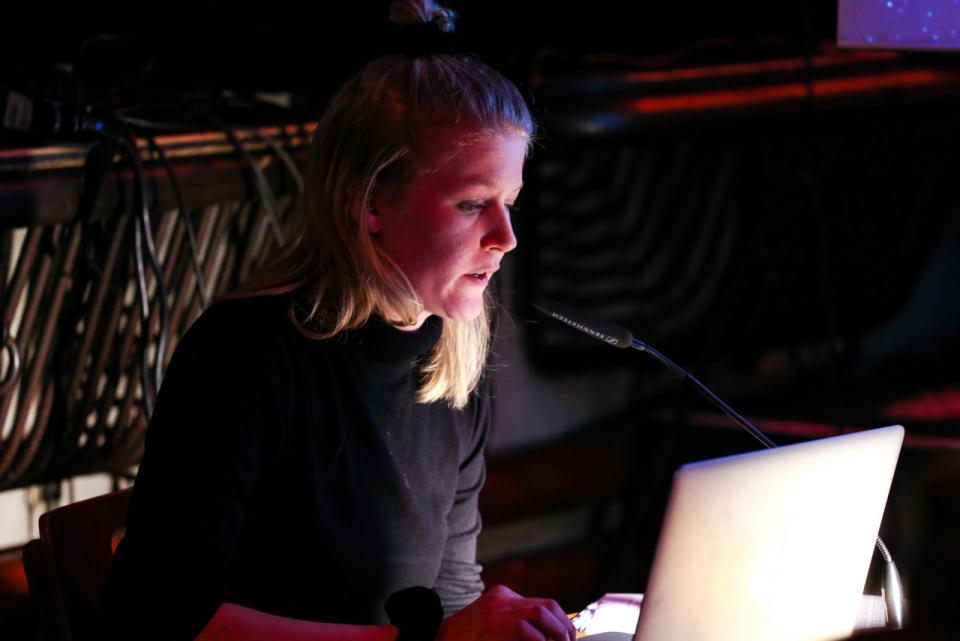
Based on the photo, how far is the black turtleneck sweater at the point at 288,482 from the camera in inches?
51.8

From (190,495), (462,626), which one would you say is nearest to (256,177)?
(190,495)

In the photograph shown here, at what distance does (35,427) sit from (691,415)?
1937mm

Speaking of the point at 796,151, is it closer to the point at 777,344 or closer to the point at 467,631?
the point at 777,344

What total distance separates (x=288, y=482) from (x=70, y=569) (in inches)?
10.8

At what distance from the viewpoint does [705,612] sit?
122cm

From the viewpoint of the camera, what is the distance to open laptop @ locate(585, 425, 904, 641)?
1.17m

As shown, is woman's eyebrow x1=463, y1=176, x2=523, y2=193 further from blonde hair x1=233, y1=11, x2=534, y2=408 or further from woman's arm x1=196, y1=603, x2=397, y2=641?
woman's arm x1=196, y1=603, x2=397, y2=641

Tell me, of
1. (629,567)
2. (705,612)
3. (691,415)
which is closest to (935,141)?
(691,415)

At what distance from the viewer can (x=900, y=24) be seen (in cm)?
179

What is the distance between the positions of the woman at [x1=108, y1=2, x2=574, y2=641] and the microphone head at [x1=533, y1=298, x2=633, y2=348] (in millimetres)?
109

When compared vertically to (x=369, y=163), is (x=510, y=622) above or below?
below

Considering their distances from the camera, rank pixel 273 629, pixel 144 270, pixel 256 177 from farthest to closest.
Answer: pixel 256 177
pixel 144 270
pixel 273 629

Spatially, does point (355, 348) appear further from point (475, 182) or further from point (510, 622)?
point (510, 622)

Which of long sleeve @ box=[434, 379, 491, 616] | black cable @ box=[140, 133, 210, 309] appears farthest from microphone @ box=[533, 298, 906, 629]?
black cable @ box=[140, 133, 210, 309]
